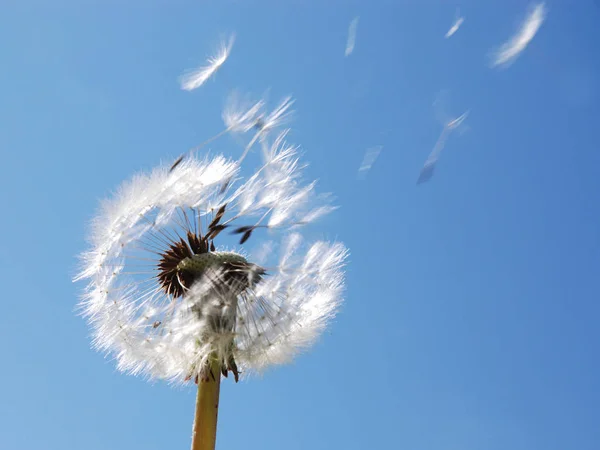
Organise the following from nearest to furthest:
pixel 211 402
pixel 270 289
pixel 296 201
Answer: pixel 211 402 → pixel 270 289 → pixel 296 201

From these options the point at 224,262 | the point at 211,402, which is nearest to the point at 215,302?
the point at 224,262

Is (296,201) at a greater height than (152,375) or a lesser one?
greater

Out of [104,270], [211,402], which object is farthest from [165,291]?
[211,402]

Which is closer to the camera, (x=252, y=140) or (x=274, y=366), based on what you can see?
(x=274, y=366)

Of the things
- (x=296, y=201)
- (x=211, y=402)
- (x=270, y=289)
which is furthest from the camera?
(x=296, y=201)

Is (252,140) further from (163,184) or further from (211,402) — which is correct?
(211,402)

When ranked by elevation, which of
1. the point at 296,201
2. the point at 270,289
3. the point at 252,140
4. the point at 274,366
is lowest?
the point at 274,366

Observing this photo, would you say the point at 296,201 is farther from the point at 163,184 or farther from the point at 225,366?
the point at 225,366
